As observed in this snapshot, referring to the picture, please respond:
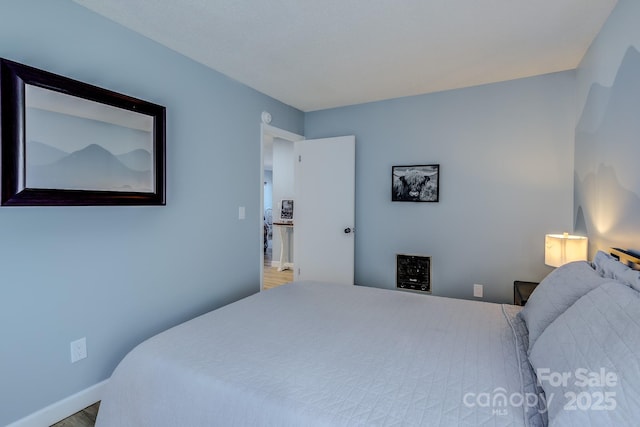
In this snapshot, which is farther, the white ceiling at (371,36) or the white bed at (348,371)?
the white ceiling at (371,36)

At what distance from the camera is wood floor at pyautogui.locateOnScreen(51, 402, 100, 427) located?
1.74 meters

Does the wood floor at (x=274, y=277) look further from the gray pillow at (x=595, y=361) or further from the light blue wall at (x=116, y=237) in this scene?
the gray pillow at (x=595, y=361)

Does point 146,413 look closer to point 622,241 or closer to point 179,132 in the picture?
point 179,132

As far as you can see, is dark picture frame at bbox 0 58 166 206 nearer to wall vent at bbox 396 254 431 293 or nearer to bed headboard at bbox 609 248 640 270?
wall vent at bbox 396 254 431 293

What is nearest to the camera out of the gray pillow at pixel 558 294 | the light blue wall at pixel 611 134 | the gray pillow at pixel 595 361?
the gray pillow at pixel 595 361

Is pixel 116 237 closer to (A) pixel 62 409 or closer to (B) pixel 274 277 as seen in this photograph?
(A) pixel 62 409

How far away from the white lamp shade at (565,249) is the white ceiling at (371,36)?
4.61 ft

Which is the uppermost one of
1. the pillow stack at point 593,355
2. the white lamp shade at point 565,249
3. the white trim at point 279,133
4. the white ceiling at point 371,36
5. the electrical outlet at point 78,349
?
the white ceiling at point 371,36

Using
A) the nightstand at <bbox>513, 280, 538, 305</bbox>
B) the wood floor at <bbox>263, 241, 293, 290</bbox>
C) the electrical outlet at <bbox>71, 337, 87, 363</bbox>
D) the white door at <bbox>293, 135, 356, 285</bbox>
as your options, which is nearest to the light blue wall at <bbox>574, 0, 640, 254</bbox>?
the nightstand at <bbox>513, 280, 538, 305</bbox>

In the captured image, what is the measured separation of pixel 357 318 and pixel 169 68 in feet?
7.27

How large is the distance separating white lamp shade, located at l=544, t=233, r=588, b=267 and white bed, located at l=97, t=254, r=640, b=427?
0.73 meters

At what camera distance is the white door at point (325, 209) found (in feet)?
11.8

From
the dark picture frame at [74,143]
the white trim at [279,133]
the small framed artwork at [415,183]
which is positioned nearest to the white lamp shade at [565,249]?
the small framed artwork at [415,183]

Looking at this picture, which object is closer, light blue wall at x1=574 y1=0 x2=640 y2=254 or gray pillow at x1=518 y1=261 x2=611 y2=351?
gray pillow at x1=518 y1=261 x2=611 y2=351
